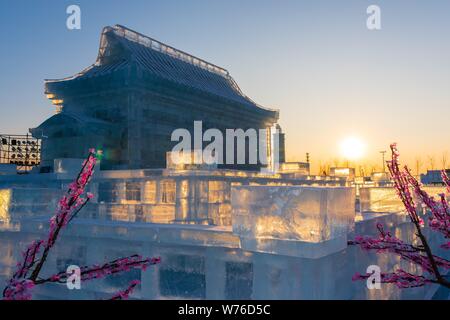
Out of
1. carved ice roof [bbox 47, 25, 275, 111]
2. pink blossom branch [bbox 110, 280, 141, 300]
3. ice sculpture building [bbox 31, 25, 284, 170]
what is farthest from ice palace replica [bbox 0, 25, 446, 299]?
carved ice roof [bbox 47, 25, 275, 111]

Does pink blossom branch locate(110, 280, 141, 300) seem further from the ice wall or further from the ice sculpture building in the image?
the ice sculpture building

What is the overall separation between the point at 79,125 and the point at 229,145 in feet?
62.8

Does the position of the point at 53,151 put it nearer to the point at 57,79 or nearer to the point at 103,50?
the point at 57,79

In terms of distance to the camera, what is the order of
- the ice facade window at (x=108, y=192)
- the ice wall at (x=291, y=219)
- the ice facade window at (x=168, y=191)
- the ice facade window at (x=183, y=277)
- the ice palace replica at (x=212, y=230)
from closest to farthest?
1. the ice wall at (x=291, y=219)
2. the ice palace replica at (x=212, y=230)
3. the ice facade window at (x=183, y=277)
4. the ice facade window at (x=168, y=191)
5. the ice facade window at (x=108, y=192)

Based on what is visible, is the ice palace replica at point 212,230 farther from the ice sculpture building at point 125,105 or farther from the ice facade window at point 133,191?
the ice sculpture building at point 125,105

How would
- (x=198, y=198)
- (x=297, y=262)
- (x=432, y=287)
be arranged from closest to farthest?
1. (x=297, y=262)
2. (x=432, y=287)
3. (x=198, y=198)

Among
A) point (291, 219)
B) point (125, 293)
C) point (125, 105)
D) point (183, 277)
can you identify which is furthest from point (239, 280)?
point (125, 105)

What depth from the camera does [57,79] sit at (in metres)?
33.3

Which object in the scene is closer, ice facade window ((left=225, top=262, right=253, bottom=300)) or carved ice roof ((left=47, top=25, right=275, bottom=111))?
ice facade window ((left=225, top=262, right=253, bottom=300))

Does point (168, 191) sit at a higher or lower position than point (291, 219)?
higher

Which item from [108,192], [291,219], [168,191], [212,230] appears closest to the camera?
[291,219]

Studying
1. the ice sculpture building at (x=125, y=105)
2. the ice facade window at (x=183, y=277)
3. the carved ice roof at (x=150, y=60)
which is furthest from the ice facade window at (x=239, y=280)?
the carved ice roof at (x=150, y=60)

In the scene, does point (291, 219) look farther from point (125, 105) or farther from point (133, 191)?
point (125, 105)
